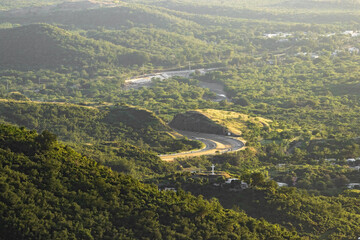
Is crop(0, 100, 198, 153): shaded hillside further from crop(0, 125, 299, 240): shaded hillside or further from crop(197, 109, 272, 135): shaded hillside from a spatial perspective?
crop(0, 125, 299, 240): shaded hillside

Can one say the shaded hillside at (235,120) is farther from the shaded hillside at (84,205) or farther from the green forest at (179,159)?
the shaded hillside at (84,205)

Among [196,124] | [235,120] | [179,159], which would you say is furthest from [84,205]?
[235,120]

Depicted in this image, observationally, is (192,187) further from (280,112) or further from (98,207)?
(280,112)

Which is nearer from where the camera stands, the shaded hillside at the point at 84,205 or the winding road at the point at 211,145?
the shaded hillside at the point at 84,205

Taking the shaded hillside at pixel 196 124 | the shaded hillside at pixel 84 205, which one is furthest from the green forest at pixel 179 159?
the shaded hillside at pixel 196 124

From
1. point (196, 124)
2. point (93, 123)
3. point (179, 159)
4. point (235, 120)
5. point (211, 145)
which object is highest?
point (179, 159)

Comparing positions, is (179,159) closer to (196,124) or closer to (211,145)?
(211,145)

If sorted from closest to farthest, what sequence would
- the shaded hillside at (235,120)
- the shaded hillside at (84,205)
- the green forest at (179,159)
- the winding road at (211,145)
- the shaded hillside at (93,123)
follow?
1. the shaded hillside at (84,205)
2. the green forest at (179,159)
3. the winding road at (211,145)
4. the shaded hillside at (93,123)
5. the shaded hillside at (235,120)
